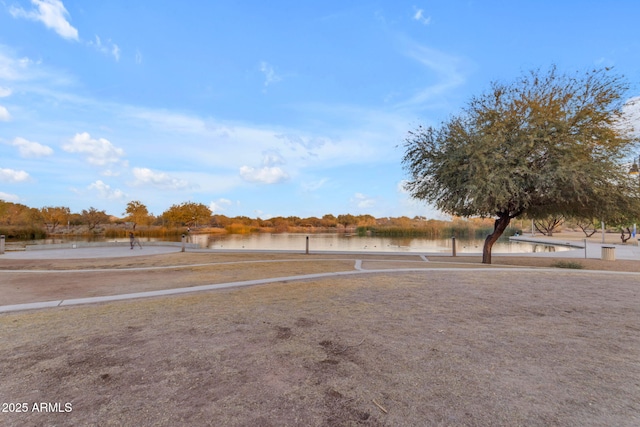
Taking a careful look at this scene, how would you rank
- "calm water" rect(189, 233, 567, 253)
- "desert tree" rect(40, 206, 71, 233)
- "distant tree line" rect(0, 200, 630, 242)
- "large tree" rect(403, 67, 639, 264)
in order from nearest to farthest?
"large tree" rect(403, 67, 639, 264) → "calm water" rect(189, 233, 567, 253) → "distant tree line" rect(0, 200, 630, 242) → "desert tree" rect(40, 206, 71, 233)

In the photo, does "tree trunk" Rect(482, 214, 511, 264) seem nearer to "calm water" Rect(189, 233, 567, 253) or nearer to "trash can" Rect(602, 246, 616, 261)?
"trash can" Rect(602, 246, 616, 261)

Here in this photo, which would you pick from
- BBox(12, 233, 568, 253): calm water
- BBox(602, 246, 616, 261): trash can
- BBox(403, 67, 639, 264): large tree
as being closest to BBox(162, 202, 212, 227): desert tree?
BBox(12, 233, 568, 253): calm water

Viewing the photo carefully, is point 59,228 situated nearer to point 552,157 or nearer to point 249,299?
point 249,299

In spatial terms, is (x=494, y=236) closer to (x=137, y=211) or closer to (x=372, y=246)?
(x=372, y=246)

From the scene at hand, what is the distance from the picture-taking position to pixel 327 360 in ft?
10.8

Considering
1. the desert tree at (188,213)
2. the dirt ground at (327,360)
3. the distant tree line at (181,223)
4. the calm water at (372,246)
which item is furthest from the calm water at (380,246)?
the desert tree at (188,213)

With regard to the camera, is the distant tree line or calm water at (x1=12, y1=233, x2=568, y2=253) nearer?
calm water at (x1=12, y1=233, x2=568, y2=253)

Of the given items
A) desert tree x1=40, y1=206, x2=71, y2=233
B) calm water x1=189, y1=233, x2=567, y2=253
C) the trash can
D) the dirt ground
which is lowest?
the dirt ground

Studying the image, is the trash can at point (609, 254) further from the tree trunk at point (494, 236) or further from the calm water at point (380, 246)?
the calm water at point (380, 246)

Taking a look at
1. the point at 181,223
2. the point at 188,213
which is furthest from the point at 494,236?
the point at 181,223

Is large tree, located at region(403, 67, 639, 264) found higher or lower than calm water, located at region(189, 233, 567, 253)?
higher

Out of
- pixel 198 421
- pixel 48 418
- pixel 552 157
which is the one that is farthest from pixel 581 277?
pixel 48 418

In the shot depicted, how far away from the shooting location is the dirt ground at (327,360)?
2387 millimetres

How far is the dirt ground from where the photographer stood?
2387mm
